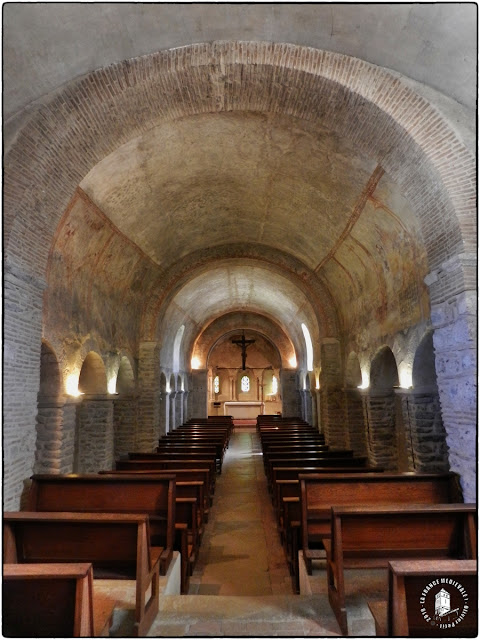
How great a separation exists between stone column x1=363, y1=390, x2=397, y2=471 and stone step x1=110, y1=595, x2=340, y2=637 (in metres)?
7.21

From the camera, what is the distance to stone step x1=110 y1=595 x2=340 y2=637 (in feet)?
12.3

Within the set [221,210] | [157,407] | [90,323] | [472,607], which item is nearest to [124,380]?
[157,407]

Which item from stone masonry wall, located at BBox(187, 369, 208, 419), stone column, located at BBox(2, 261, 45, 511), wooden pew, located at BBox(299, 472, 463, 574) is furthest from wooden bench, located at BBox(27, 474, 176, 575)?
stone masonry wall, located at BBox(187, 369, 208, 419)

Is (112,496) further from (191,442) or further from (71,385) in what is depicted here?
(191,442)

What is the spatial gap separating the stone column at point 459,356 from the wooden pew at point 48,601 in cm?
453

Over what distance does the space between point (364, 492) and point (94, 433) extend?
729 centimetres

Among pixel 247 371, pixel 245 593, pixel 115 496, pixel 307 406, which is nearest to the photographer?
pixel 115 496

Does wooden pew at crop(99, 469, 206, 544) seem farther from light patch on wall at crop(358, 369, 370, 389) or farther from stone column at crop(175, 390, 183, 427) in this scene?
stone column at crop(175, 390, 183, 427)

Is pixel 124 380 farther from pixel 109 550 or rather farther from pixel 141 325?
pixel 109 550

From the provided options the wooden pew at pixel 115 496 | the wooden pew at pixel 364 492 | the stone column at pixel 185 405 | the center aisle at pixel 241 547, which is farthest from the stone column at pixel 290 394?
the wooden pew at pixel 115 496

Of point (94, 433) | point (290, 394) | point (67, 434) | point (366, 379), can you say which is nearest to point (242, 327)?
Answer: point (290, 394)

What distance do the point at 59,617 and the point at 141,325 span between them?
1110 cm

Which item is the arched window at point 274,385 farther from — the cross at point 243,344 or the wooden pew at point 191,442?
the wooden pew at point 191,442

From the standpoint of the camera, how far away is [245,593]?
19.6 feet
